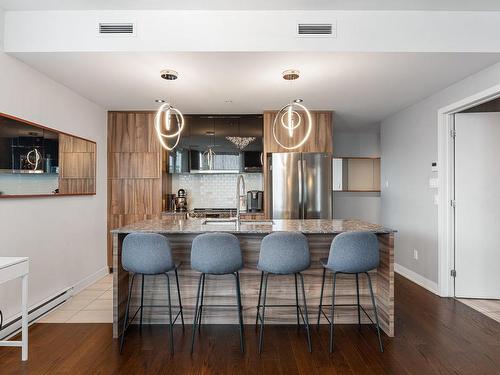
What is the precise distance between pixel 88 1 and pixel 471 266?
184 inches

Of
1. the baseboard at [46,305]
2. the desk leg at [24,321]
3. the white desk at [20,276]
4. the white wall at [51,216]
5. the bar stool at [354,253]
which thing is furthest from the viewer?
the white wall at [51,216]

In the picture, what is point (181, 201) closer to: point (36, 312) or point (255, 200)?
point (255, 200)

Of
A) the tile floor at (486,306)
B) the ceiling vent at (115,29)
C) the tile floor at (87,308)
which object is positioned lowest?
the tile floor at (486,306)

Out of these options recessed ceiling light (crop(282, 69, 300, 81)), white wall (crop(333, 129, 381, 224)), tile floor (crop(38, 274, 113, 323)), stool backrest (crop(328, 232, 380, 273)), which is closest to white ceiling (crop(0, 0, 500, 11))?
recessed ceiling light (crop(282, 69, 300, 81))

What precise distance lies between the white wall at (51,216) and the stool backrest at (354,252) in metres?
2.79

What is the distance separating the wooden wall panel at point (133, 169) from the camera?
4.80 meters

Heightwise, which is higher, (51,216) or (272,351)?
(51,216)

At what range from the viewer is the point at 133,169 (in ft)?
15.8

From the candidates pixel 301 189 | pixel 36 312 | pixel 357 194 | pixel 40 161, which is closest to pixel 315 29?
pixel 301 189

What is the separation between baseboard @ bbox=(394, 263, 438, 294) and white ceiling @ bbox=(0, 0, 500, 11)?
300cm

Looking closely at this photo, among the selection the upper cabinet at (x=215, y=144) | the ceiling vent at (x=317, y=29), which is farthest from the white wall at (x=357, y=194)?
the ceiling vent at (x=317, y=29)

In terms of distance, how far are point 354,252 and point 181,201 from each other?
3.41 metres

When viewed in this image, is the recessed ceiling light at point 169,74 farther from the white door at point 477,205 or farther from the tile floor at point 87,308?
the white door at point 477,205

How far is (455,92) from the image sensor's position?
11.6 ft
